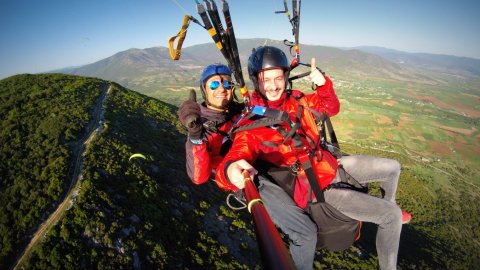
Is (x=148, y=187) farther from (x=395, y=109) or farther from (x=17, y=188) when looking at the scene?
(x=395, y=109)

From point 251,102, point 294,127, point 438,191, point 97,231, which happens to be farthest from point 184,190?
point 438,191

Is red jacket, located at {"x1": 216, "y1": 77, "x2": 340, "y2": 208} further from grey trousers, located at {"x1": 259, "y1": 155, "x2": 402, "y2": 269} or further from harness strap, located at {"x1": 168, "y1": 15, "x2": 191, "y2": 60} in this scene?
harness strap, located at {"x1": 168, "y1": 15, "x2": 191, "y2": 60}

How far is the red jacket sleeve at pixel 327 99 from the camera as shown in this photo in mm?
4359

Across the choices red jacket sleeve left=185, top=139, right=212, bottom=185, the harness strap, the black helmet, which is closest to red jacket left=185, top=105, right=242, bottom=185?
red jacket sleeve left=185, top=139, right=212, bottom=185

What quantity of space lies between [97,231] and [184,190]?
4.38 m

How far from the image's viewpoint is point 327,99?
441 cm

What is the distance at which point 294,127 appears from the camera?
3.53m

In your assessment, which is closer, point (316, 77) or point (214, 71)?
point (316, 77)

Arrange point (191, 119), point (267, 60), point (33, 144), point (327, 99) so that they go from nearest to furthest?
point (191, 119) < point (267, 60) < point (327, 99) < point (33, 144)

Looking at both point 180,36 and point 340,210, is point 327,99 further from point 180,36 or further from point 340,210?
point 180,36

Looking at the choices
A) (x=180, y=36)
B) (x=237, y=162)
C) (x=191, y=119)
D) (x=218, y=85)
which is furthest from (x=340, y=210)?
(x=180, y=36)

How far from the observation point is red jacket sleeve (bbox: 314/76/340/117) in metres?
4.36

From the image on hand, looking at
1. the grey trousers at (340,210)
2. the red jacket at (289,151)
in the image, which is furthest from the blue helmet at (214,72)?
the grey trousers at (340,210)

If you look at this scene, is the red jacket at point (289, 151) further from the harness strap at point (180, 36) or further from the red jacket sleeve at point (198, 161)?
the harness strap at point (180, 36)
